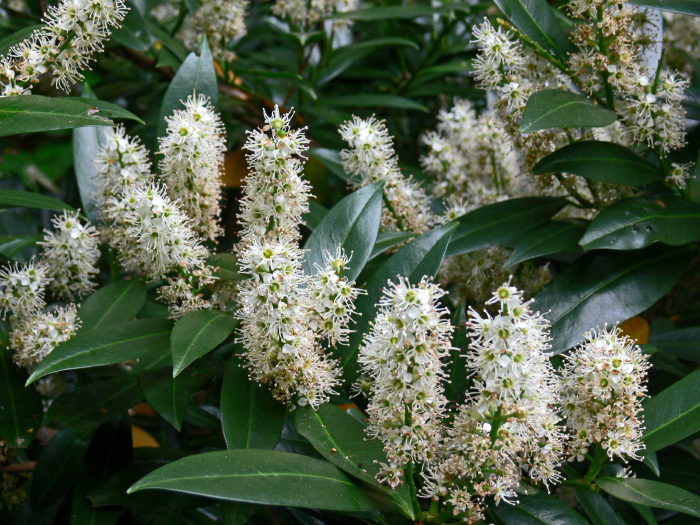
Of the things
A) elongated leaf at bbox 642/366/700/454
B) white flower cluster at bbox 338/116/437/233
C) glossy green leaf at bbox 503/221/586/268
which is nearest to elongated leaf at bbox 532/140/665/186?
glossy green leaf at bbox 503/221/586/268

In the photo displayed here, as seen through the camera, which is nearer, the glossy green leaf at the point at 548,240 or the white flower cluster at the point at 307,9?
the glossy green leaf at the point at 548,240

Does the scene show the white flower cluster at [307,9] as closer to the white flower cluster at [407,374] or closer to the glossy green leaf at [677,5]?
the glossy green leaf at [677,5]

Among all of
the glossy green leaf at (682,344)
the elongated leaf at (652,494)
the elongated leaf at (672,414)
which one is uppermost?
the glossy green leaf at (682,344)

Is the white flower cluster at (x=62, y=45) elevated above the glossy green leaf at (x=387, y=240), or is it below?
above

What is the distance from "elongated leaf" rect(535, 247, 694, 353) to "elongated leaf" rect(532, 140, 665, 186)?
0.52 ft

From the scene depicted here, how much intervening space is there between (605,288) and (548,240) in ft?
0.48

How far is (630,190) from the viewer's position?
1.53 m

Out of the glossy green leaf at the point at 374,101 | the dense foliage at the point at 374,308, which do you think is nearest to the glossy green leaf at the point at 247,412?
the dense foliage at the point at 374,308

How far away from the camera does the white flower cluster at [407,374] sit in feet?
2.87

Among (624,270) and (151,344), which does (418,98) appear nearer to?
(624,270)

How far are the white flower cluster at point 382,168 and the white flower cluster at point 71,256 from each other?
555 millimetres

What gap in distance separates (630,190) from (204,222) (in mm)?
909

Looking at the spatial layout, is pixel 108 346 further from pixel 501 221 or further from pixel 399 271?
pixel 501 221

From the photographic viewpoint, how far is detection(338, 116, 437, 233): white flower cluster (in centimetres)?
141
